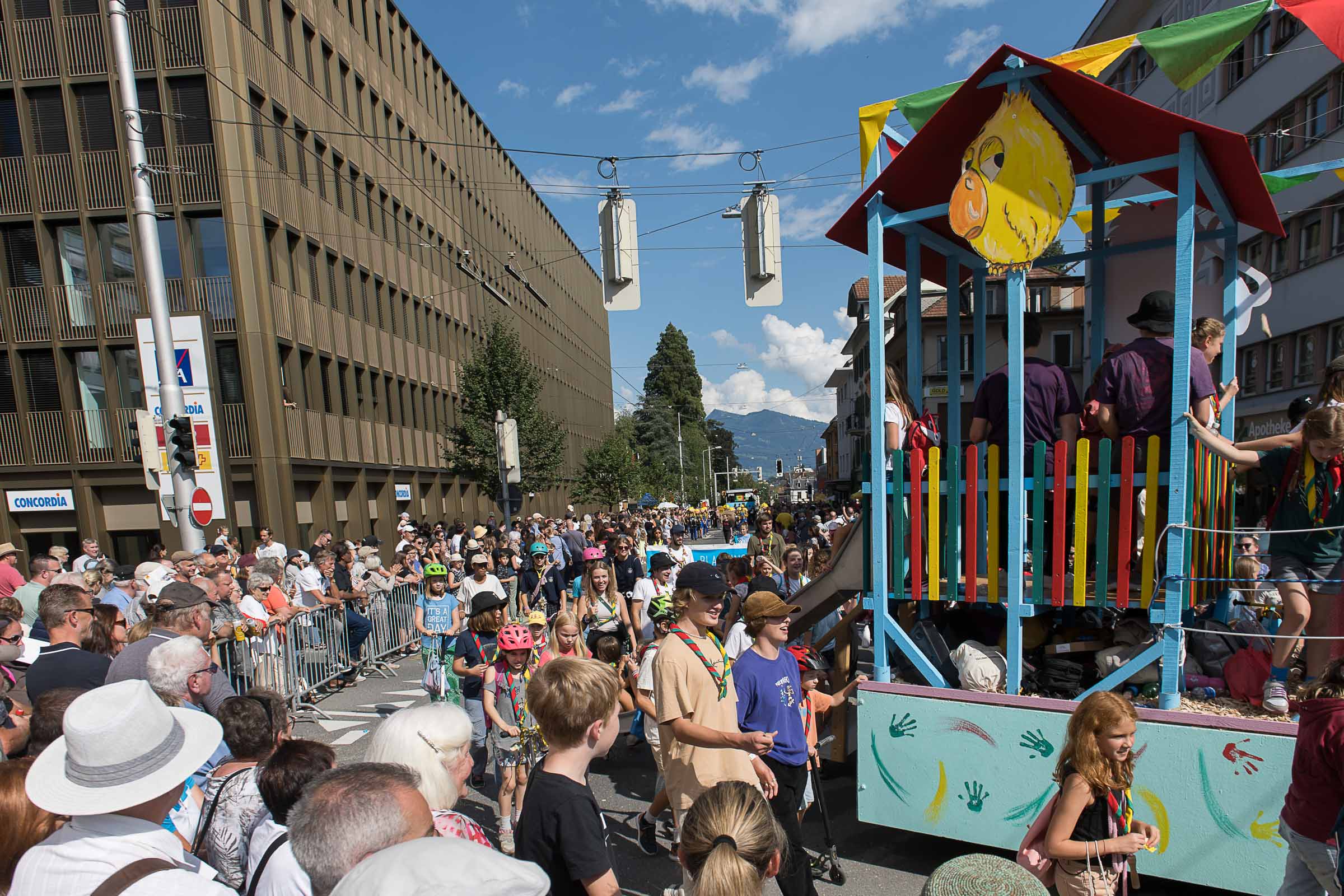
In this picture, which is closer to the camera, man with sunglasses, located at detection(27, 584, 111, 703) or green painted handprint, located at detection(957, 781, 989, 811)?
green painted handprint, located at detection(957, 781, 989, 811)

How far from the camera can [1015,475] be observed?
4027mm

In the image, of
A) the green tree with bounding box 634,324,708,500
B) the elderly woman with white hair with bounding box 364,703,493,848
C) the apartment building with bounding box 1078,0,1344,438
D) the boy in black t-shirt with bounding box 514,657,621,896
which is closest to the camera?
the boy in black t-shirt with bounding box 514,657,621,896

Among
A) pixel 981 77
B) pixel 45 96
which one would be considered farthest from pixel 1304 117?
pixel 45 96

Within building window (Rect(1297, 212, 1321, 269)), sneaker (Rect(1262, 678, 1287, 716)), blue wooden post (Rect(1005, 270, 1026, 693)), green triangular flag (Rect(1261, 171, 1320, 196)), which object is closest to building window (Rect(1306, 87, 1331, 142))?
building window (Rect(1297, 212, 1321, 269))

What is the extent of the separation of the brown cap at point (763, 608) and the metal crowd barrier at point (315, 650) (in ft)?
14.9

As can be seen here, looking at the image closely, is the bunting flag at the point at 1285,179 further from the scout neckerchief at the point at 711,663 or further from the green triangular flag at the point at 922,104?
the scout neckerchief at the point at 711,663

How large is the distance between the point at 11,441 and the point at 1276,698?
2499 centimetres

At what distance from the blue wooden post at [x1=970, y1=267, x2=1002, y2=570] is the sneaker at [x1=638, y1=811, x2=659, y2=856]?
2540 millimetres

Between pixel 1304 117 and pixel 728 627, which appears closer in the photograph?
pixel 728 627

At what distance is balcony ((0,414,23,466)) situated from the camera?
18859 millimetres

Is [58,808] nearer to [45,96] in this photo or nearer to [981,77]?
[981,77]

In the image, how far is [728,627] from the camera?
21.4 ft

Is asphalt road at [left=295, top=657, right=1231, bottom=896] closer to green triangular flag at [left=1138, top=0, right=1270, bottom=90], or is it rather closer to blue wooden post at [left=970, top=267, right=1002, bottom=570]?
blue wooden post at [left=970, top=267, right=1002, bottom=570]

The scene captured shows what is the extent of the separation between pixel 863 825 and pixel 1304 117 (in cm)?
2079
